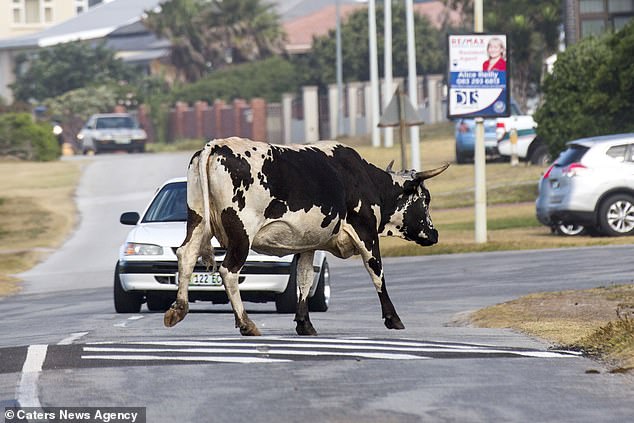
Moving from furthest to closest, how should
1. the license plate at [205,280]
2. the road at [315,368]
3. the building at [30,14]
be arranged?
the building at [30,14]
the license plate at [205,280]
the road at [315,368]

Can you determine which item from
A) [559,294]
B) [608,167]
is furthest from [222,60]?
[559,294]

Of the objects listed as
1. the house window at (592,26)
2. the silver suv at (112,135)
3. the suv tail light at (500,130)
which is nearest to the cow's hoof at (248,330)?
the suv tail light at (500,130)

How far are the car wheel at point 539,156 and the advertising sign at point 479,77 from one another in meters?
19.6

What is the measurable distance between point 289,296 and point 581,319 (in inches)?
149

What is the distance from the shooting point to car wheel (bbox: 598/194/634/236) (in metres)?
30.8

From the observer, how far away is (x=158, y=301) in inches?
763

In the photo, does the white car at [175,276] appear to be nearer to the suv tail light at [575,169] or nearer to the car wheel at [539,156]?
the suv tail light at [575,169]

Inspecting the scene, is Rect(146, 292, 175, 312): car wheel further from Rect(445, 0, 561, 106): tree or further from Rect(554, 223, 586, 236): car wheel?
Rect(445, 0, 561, 106): tree

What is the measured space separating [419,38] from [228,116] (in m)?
13.3

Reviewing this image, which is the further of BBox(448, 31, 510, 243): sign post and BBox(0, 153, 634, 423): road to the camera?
BBox(448, 31, 510, 243): sign post

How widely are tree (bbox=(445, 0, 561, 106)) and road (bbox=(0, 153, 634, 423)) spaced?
51.2 m

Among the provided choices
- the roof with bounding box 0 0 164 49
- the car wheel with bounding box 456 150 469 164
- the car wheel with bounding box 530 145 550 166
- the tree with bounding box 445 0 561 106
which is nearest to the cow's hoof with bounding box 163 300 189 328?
the car wheel with bounding box 530 145 550 166

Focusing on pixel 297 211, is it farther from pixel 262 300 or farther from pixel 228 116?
pixel 228 116

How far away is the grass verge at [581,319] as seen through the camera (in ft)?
41.2
